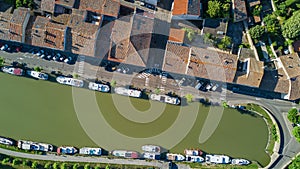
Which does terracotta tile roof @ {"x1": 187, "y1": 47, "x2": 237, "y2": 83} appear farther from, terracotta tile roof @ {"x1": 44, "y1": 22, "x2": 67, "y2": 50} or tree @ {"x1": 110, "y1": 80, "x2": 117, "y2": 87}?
terracotta tile roof @ {"x1": 44, "y1": 22, "x2": 67, "y2": 50}

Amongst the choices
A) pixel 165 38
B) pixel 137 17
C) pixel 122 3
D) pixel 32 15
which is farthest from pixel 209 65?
pixel 32 15

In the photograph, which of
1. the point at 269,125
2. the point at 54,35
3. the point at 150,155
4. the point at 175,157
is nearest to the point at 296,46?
the point at 269,125

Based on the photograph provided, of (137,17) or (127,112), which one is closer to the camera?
(137,17)

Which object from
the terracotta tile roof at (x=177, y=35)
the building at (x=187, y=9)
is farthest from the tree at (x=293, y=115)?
the building at (x=187, y=9)

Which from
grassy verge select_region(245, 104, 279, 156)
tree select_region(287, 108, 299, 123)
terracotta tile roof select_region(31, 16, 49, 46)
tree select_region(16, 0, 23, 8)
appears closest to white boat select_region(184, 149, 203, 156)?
grassy verge select_region(245, 104, 279, 156)

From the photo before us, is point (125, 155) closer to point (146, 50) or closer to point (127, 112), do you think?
point (127, 112)

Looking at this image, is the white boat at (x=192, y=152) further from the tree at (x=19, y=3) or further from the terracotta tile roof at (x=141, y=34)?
the tree at (x=19, y=3)
